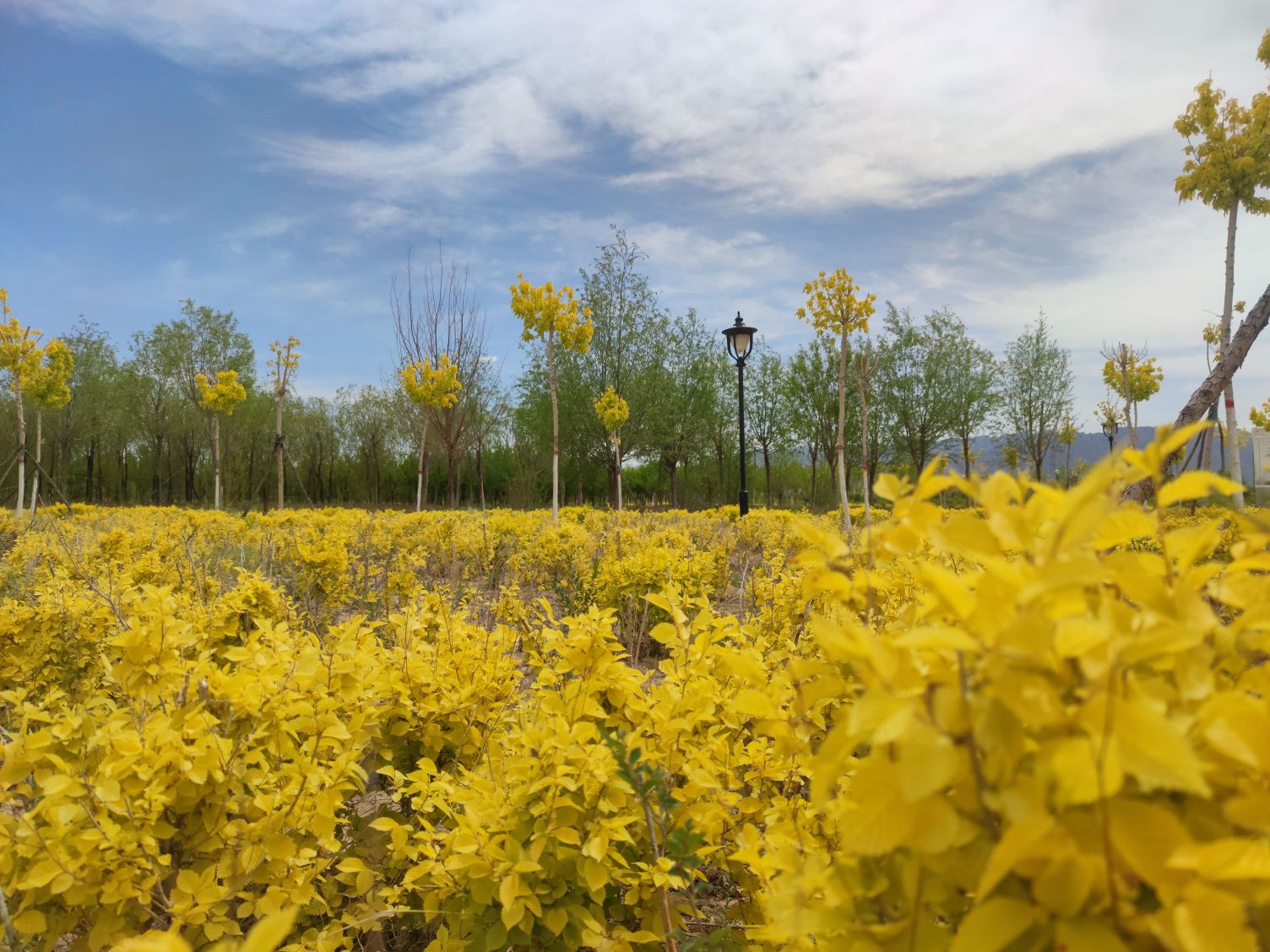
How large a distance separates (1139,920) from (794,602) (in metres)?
2.85

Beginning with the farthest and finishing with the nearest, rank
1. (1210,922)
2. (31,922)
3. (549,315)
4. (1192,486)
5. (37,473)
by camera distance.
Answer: (549,315)
(37,473)
(31,922)
(1192,486)
(1210,922)

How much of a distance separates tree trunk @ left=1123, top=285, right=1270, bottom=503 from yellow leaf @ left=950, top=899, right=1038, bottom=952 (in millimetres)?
8016

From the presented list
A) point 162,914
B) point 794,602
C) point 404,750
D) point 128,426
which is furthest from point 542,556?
point 128,426

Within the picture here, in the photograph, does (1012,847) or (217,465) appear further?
(217,465)

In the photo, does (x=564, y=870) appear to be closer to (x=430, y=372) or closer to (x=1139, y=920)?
(x=1139, y=920)

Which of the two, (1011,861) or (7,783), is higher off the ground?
(1011,861)

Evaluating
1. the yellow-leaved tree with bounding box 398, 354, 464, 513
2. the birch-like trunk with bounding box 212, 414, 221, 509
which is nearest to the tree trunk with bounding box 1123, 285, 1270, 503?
the yellow-leaved tree with bounding box 398, 354, 464, 513

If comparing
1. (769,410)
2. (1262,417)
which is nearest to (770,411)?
(769,410)

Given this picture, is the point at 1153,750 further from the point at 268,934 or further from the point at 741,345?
the point at 741,345

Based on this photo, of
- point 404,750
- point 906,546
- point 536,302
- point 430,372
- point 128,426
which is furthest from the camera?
point 128,426

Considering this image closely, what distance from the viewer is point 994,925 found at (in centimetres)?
50

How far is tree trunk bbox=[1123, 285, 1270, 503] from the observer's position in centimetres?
722

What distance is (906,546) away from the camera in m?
0.69

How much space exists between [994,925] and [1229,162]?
17.0 m
